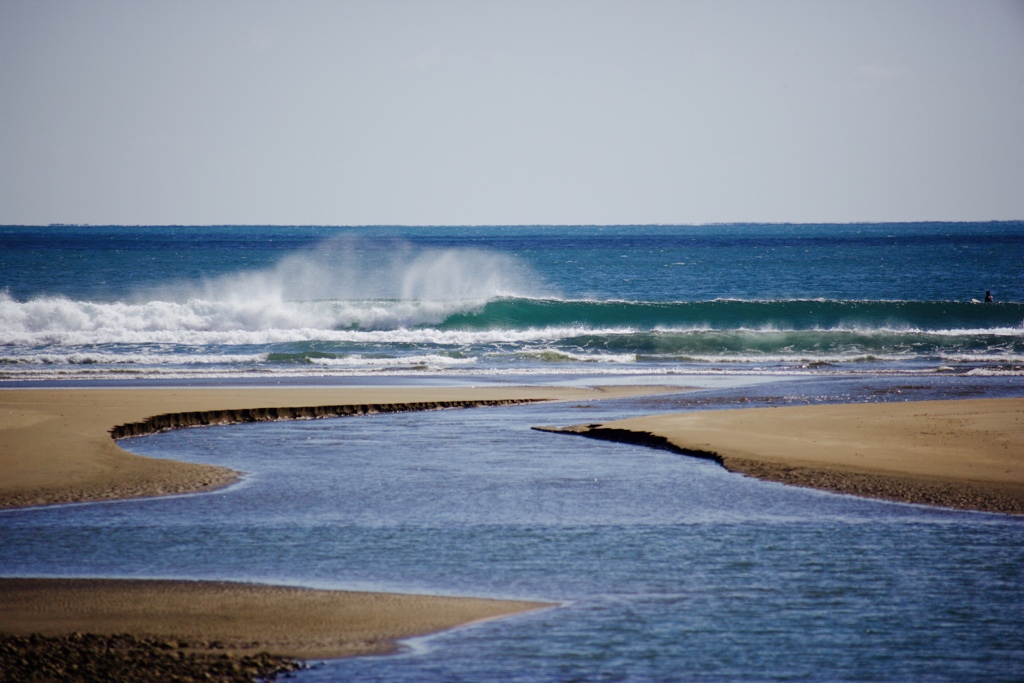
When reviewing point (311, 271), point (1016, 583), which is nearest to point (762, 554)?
point (1016, 583)

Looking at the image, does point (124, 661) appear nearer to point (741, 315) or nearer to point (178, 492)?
point (178, 492)

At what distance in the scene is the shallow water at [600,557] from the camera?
6676mm

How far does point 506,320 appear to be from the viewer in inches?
1789

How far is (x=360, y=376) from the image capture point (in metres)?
26.6

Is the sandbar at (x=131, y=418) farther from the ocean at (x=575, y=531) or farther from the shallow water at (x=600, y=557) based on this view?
the shallow water at (x=600, y=557)

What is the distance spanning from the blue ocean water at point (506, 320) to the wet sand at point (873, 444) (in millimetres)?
10626

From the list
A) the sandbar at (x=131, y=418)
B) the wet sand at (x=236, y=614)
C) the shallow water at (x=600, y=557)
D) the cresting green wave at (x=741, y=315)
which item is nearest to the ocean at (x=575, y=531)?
the shallow water at (x=600, y=557)

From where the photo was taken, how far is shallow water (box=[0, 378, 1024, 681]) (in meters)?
6.68

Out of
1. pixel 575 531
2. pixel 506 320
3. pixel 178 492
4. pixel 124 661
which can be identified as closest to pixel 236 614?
pixel 124 661

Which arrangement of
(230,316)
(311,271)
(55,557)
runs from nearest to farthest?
(55,557) → (230,316) → (311,271)

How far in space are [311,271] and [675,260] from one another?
32970 mm

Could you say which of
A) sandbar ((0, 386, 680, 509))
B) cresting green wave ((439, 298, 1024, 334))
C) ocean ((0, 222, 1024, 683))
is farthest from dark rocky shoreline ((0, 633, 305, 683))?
cresting green wave ((439, 298, 1024, 334))

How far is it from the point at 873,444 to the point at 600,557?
263 inches

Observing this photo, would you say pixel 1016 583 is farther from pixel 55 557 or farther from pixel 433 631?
pixel 55 557
